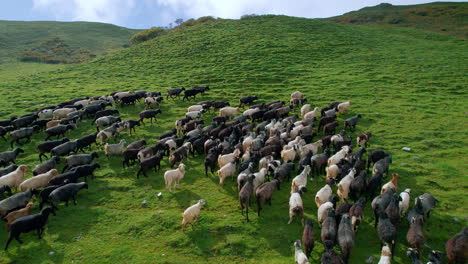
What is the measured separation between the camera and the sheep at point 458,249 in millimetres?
8805

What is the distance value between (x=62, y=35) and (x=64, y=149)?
8270 centimetres

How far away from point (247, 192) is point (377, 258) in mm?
4735

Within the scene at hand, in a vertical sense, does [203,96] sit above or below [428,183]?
above

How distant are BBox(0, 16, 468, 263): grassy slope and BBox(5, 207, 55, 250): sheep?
1.30 feet

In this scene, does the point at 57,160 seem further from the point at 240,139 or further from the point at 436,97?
the point at 436,97

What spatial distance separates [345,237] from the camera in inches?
367

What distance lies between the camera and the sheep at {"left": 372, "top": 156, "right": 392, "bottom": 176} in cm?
1349

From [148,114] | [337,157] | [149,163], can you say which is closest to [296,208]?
[337,157]

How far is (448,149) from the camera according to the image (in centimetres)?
1684

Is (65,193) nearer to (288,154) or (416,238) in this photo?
(288,154)

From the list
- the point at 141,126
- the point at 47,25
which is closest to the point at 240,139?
the point at 141,126

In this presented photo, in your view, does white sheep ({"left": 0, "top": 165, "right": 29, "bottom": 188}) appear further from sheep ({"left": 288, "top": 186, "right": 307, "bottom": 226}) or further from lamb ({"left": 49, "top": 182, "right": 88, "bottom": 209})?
sheep ({"left": 288, "top": 186, "right": 307, "bottom": 226})

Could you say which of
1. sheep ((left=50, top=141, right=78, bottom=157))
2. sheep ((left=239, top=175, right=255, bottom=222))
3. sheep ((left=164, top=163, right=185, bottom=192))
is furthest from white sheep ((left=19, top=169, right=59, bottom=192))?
sheep ((left=239, top=175, right=255, bottom=222))

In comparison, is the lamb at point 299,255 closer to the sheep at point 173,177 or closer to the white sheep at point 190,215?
the white sheep at point 190,215
